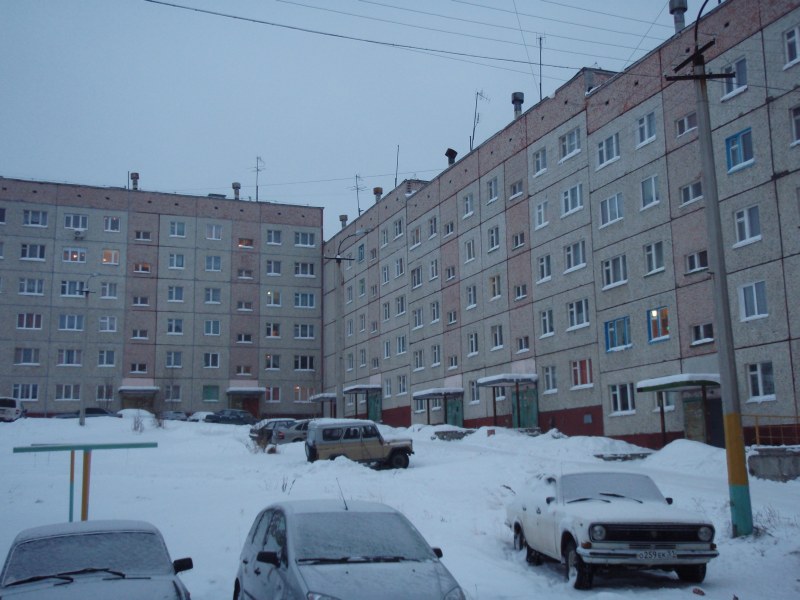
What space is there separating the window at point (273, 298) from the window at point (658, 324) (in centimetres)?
4381

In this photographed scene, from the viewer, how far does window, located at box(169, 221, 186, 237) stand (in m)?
69.6

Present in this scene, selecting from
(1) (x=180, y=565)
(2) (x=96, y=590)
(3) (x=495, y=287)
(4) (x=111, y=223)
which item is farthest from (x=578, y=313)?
(4) (x=111, y=223)

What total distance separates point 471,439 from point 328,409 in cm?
3530

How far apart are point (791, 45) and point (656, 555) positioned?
78.2 ft

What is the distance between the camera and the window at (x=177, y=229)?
69562 mm

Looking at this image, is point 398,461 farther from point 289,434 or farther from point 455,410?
point 455,410

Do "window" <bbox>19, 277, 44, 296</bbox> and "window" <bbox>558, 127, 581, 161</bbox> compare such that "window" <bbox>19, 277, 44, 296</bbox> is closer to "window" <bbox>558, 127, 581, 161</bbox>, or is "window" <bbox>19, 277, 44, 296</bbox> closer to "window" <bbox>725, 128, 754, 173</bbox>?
"window" <bbox>558, 127, 581, 161</bbox>

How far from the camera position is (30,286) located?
65000 mm

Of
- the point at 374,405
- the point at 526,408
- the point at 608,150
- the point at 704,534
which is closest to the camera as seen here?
the point at 704,534

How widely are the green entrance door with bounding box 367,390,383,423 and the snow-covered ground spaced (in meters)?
26.3

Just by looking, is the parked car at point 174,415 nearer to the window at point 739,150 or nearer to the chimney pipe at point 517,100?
the chimney pipe at point 517,100

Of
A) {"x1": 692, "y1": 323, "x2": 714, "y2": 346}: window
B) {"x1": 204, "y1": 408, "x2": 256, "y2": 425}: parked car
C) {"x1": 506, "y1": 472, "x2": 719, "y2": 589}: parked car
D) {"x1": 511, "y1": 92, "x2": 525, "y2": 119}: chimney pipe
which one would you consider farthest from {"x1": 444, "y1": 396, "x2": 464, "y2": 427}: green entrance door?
{"x1": 506, "y1": 472, "x2": 719, "y2": 589}: parked car

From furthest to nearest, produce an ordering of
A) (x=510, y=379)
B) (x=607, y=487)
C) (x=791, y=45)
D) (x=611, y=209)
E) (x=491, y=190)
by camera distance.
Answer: (x=491, y=190), (x=510, y=379), (x=611, y=209), (x=791, y=45), (x=607, y=487)

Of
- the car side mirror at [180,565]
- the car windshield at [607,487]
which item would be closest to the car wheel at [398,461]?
the car windshield at [607,487]
